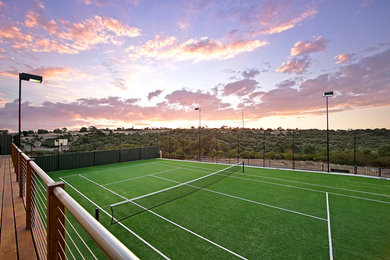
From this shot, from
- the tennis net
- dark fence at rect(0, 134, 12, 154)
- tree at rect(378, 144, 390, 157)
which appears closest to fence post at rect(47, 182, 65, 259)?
the tennis net

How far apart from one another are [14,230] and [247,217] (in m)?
7.14

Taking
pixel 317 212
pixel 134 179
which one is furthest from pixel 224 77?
pixel 317 212

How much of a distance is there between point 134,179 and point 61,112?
17.7 m

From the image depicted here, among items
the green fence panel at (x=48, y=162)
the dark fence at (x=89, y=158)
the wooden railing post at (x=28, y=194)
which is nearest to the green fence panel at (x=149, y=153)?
the dark fence at (x=89, y=158)

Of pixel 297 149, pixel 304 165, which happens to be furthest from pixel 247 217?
pixel 297 149

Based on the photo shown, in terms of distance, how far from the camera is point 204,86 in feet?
82.6

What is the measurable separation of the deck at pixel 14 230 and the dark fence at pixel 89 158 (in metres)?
11.5

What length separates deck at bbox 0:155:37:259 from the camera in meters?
2.67

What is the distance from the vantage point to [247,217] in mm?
7387

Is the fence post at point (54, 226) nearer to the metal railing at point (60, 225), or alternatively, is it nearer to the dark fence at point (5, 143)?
the metal railing at point (60, 225)

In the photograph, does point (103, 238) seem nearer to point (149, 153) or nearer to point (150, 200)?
point (150, 200)

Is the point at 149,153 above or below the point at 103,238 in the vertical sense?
below

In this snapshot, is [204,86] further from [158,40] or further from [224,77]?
[158,40]

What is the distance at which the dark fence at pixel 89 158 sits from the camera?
16.3 metres
